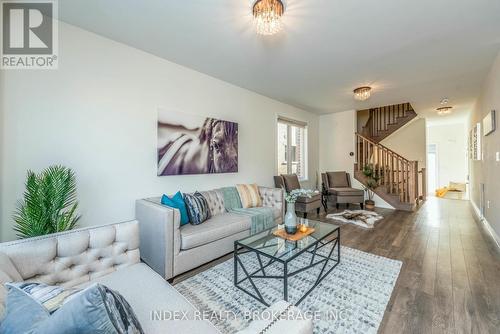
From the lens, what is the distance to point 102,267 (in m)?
1.57

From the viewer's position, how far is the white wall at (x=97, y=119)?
198 cm

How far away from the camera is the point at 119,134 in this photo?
2555 millimetres

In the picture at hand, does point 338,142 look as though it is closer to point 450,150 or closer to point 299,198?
point 299,198

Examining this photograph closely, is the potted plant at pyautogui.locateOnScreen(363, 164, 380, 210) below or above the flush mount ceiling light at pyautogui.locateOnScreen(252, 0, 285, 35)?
Result: below

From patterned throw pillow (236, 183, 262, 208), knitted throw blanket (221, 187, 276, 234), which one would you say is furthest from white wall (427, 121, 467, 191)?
knitted throw blanket (221, 187, 276, 234)

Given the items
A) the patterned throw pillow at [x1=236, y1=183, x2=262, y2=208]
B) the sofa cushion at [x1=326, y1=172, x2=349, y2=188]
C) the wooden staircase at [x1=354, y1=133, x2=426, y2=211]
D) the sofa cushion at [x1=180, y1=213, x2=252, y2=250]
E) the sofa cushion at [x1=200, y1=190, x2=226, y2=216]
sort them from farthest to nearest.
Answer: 1. the sofa cushion at [x1=326, y1=172, x2=349, y2=188]
2. the wooden staircase at [x1=354, y1=133, x2=426, y2=211]
3. the patterned throw pillow at [x1=236, y1=183, x2=262, y2=208]
4. the sofa cushion at [x1=200, y1=190, x2=226, y2=216]
5. the sofa cushion at [x1=180, y1=213, x2=252, y2=250]

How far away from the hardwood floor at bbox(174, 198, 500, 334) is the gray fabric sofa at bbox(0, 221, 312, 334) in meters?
0.82

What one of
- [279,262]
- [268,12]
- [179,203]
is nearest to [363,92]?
[268,12]

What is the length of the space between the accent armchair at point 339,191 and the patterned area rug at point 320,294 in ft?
8.66

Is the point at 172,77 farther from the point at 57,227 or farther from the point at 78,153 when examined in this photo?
the point at 57,227

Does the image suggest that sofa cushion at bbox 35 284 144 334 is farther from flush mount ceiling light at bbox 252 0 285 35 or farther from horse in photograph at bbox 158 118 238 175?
horse in photograph at bbox 158 118 238 175

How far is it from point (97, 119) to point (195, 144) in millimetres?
1231

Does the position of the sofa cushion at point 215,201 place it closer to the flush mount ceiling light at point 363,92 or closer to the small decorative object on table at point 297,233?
the small decorative object on table at point 297,233

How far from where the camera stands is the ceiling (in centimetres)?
198
